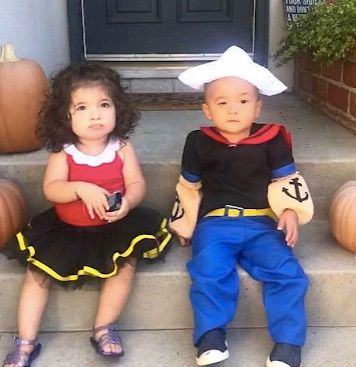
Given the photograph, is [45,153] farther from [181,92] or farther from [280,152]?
[181,92]

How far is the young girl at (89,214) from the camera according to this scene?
2170 mm

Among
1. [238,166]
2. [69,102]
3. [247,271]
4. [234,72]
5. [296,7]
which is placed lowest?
[247,271]

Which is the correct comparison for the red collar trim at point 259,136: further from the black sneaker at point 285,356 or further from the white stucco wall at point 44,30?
the white stucco wall at point 44,30

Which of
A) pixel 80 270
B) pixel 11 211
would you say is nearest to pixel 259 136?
pixel 80 270

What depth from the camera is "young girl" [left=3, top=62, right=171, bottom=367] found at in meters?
2.17

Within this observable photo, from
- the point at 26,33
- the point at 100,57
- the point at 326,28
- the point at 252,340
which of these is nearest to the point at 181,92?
the point at 100,57

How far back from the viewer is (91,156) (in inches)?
90.6

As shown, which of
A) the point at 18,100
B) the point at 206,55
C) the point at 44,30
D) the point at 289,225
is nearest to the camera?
the point at 289,225

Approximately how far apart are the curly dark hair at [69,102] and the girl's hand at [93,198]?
0.66ft

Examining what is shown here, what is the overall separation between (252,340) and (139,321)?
16.1 inches

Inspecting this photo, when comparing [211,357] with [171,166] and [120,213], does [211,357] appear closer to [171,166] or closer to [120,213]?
[120,213]

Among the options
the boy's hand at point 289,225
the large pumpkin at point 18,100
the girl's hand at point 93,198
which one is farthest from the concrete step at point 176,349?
the large pumpkin at point 18,100

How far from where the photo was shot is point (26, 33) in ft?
11.9

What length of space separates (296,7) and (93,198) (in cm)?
222
